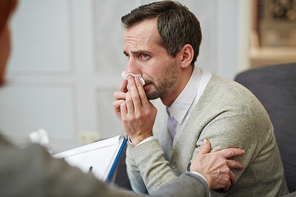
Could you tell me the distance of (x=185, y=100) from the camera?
1.04m

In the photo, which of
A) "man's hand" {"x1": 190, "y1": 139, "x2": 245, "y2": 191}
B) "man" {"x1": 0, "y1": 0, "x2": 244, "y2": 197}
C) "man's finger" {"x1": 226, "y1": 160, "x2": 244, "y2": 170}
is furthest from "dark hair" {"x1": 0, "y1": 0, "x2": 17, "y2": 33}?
"man's finger" {"x1": 226, "y1": 160, "x2": 244, "y2": 170}

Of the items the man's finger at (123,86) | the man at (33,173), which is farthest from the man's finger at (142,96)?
the man at (33,173)

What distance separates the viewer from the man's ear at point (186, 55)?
42.1 inches

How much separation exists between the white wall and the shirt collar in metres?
1.14

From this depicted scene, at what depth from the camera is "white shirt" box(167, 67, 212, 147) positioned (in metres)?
1.04

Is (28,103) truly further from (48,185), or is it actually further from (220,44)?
(48,185)

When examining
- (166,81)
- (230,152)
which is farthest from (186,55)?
→ (230,152)

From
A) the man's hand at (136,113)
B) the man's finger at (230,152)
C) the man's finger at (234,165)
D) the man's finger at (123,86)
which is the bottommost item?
the man's finger at (234,165)

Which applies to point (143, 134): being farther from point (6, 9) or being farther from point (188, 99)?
point (6, 9)

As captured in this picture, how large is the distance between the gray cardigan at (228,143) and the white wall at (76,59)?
1174mm

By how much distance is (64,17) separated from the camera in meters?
2.37

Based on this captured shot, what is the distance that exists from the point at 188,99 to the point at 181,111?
6 cm

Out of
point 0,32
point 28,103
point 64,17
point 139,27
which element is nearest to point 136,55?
point 139,27

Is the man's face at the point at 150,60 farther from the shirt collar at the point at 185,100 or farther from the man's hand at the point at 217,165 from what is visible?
the man's hand at the point at 217,165
